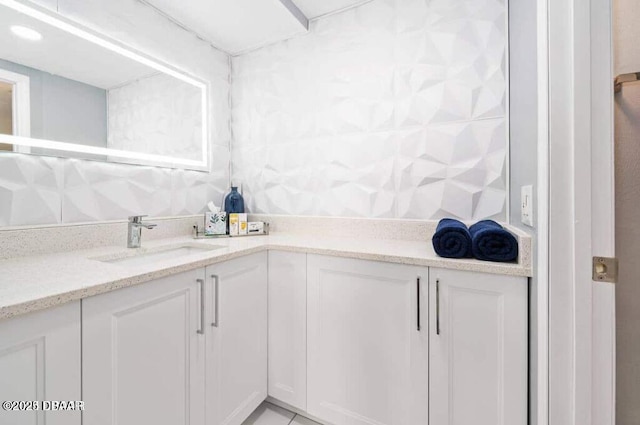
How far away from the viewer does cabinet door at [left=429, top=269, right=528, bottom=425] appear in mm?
963

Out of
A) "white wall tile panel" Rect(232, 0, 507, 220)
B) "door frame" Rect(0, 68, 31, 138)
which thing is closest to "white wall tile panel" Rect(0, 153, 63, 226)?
"door frame" Rect(0, 68, 31, 138)

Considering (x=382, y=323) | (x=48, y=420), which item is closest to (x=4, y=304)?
(x=48, y=420)

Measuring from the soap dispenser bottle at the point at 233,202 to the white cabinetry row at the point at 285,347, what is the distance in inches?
25.4

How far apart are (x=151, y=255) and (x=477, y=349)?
1.52m

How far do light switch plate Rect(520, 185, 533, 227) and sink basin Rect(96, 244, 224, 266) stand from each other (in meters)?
1.37

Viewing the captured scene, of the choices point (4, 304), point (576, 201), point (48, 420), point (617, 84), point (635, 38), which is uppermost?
point (635, 38)

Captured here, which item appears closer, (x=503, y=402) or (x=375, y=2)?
(x=503, y=402)

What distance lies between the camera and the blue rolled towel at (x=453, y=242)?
105 centimetres

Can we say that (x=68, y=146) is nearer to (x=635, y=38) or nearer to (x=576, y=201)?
(x=576, y=201)

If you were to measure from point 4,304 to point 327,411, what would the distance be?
127 cm

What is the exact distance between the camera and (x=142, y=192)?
5.07ft

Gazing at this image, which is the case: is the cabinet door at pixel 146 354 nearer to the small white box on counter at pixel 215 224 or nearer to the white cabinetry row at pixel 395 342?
the white cabinetry row at pixel 395 342

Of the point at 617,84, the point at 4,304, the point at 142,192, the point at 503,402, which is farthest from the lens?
the point at 142,192

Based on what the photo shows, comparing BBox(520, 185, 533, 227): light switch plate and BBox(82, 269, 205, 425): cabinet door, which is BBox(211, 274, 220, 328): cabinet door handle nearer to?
BBox(82, 269, 205, 425): cabinet door
